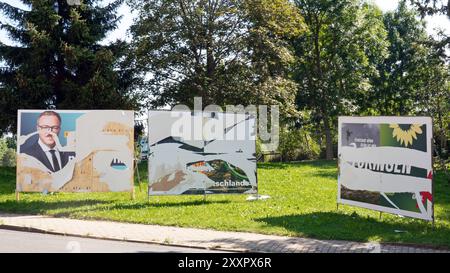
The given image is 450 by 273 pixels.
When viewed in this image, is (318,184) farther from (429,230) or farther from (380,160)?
(429,230)

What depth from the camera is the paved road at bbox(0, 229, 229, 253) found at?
28.9 ft

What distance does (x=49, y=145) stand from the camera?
15031mm

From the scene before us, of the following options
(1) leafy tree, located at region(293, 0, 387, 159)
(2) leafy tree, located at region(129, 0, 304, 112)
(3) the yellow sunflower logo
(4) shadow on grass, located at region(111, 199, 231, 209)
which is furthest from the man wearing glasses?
(1) leafy tree, located at region(293, 0, 387, 159)

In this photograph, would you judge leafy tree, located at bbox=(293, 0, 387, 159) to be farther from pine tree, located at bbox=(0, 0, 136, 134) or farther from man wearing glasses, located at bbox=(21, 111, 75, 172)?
man wearing glasses, located at bbox=(21, 111, 75, 172)

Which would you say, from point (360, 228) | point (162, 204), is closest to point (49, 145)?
point (162, 204)

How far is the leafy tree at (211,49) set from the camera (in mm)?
27078

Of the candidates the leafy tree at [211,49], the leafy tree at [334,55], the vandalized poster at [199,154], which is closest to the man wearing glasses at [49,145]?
the vandalized poster at [199,154]

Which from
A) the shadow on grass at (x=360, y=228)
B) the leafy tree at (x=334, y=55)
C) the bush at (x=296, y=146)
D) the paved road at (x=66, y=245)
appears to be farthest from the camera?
the bush at (x=296, y=146)

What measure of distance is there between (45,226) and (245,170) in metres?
6.11

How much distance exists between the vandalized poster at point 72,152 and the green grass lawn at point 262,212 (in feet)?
1.66

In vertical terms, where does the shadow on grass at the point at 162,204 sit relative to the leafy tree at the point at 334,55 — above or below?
below

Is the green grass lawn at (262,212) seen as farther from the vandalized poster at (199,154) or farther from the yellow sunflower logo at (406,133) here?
the yellow sunflower logo at (406,133)

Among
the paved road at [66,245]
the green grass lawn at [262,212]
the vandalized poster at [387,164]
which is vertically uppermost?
the vandalized poster at [387,164]

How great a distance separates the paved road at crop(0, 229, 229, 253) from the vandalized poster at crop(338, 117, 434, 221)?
513 centimetres
